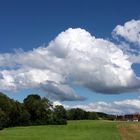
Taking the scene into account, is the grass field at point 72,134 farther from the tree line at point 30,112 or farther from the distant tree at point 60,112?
the distant tree at point 60,112

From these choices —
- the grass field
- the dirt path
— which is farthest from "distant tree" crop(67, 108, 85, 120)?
the dirt path

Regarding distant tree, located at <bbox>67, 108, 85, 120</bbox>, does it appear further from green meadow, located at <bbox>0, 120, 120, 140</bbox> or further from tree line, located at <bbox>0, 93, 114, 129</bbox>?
green meadow, located at <bbox>0, 120, 120, 140</bbox>

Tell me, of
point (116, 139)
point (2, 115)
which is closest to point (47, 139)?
point (116, 139)

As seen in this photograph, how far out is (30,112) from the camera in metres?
143

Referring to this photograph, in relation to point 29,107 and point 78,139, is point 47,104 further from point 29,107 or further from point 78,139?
point 78,139

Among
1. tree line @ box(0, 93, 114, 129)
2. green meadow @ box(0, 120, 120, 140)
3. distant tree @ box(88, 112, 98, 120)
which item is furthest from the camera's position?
distant tree @ box(88, 112, 98, 120)

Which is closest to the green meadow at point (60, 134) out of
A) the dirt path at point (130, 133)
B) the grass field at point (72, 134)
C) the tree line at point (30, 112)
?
the grass field at point (72, 134)

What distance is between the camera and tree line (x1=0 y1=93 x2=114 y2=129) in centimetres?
12638

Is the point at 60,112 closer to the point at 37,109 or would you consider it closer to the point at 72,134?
the point at 37,109

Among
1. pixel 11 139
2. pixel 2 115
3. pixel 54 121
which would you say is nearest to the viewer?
pixel 11 139

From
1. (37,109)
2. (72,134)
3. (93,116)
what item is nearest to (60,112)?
(37,109)

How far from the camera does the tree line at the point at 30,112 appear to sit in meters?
126

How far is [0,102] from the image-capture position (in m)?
127

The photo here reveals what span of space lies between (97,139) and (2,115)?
5247 cm
